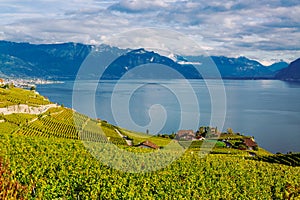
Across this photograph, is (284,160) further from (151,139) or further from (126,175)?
(151,139)

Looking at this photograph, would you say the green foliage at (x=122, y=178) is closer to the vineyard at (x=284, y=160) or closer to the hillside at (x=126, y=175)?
the hillside at (x=126, y=175)

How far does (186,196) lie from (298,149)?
5995 cm

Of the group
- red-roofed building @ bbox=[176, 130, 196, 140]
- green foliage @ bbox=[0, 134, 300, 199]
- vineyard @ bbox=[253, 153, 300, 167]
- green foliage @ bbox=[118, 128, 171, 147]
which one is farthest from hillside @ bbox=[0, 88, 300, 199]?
red-roofed building @ bbox=[176, 130, 196, 140]

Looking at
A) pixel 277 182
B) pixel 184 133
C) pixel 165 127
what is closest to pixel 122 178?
pixel 277 182

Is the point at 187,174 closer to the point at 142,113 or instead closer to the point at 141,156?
the point at 141,156

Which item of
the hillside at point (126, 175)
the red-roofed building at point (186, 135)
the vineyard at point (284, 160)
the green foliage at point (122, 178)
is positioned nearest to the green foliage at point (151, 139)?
the red-roofed building at point (186, 135)

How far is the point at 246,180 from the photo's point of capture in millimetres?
17094

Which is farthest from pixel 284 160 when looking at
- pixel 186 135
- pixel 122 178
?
pixel 186 135

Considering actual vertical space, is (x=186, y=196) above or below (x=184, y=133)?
above

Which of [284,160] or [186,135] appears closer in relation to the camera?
[284,160]

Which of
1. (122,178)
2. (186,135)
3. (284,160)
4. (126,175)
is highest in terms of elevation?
(122,178)

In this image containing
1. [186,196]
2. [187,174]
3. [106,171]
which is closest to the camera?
[186,196]

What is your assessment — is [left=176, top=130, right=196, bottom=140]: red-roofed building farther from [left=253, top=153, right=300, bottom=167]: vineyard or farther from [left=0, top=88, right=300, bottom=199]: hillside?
[left=0, top=88, right=300, bottom=199]: hillside

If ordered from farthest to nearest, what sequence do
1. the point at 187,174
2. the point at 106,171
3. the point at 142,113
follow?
1. the point at 142,113
2. the point at 187,174
3. the point at 106,171
